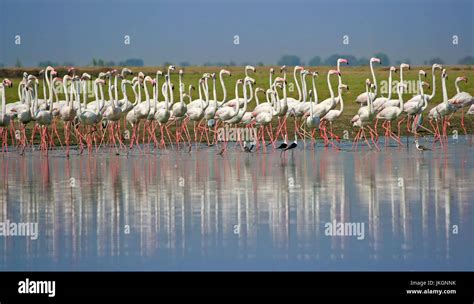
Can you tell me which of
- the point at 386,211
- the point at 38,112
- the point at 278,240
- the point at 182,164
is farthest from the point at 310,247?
the point at 38,112

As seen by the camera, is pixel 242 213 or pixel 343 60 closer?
pixel 242 213

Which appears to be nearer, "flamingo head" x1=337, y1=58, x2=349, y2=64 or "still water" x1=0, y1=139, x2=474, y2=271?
"still water" x1=0, y1=139, x2=474, y2=271

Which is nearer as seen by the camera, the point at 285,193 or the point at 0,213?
the point at 0,213

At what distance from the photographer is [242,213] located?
14164 millimetres

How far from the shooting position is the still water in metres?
11.2

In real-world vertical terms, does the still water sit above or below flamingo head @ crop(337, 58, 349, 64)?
below

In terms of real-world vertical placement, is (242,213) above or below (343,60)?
below

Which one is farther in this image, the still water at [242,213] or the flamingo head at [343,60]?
the flamingo head at [343,60]

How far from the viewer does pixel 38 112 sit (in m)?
25.0

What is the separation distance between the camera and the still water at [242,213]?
1121 centimetres

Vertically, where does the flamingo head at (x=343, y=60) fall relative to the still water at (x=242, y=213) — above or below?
above
